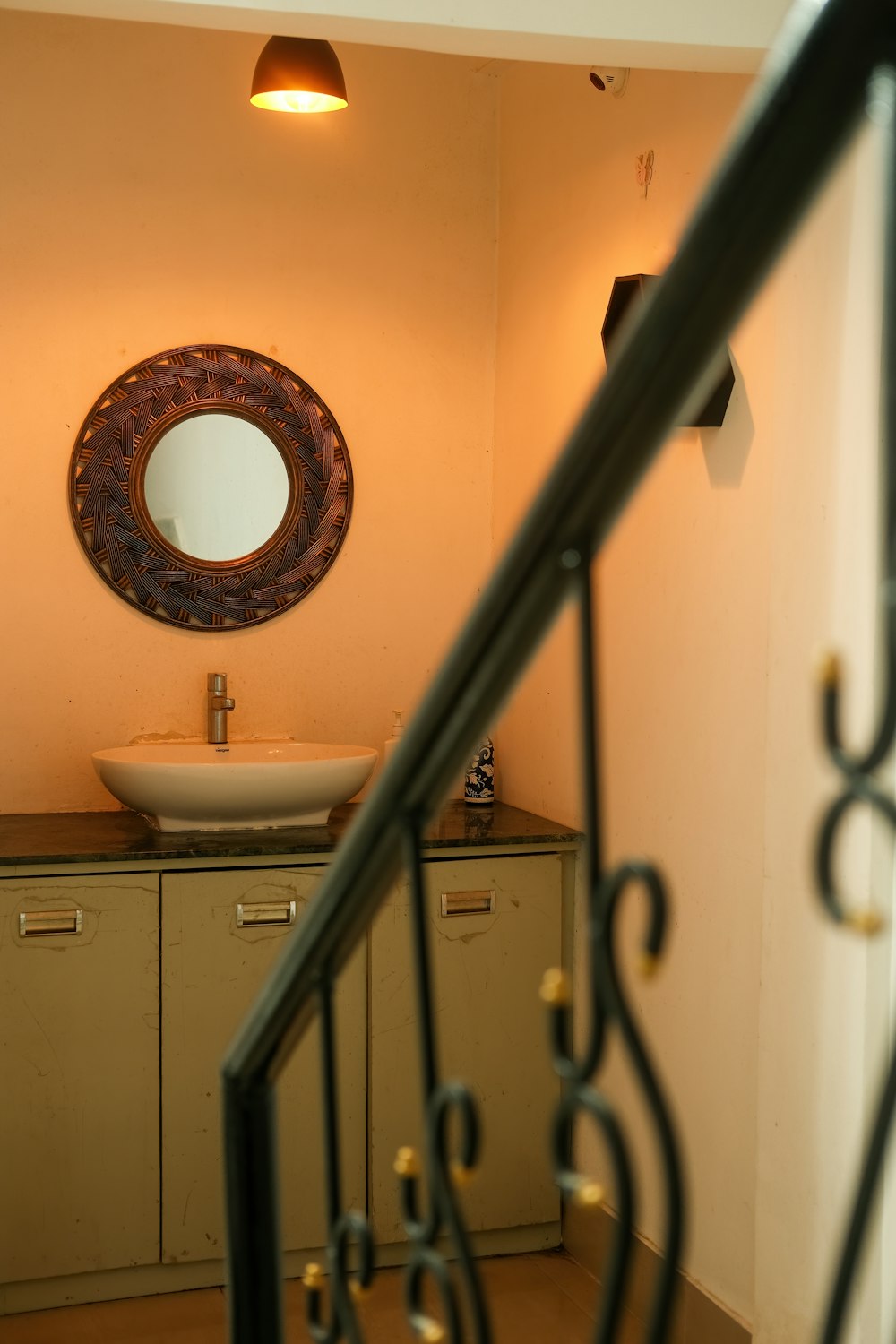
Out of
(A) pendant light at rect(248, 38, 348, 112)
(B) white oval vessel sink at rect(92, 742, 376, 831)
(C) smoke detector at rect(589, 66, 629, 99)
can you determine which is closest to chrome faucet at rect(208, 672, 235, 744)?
(B) white oval vessel sink at rect(92, 742, 376, 831)

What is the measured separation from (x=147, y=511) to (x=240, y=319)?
21.0 inches

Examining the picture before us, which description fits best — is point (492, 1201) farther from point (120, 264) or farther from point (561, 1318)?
point (120, 264)

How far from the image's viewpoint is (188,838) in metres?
3.01

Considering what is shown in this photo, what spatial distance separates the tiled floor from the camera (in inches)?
110

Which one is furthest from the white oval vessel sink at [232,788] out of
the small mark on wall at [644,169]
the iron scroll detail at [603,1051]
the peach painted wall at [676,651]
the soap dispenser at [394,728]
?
the iron scroll detail at [603,1051]

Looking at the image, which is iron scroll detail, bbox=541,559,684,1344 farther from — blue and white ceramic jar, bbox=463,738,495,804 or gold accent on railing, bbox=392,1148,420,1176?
blue and white ceramic jar, bbox=463,738,495,804

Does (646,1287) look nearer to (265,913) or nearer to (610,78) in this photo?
(265,913)

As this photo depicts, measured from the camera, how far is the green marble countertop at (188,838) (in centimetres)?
286

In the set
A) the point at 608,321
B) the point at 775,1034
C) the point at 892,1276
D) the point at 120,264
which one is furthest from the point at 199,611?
the point at 892,1276

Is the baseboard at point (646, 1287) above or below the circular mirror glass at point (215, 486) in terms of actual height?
below

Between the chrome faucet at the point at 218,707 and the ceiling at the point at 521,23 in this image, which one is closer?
the ceiling at the point at 521,23

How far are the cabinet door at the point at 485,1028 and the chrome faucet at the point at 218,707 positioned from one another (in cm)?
68

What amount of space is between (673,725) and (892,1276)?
3.48ft

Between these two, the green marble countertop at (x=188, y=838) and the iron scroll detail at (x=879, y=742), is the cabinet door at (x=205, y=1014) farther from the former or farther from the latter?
the iron scroll detail at (x=879, y=742)
